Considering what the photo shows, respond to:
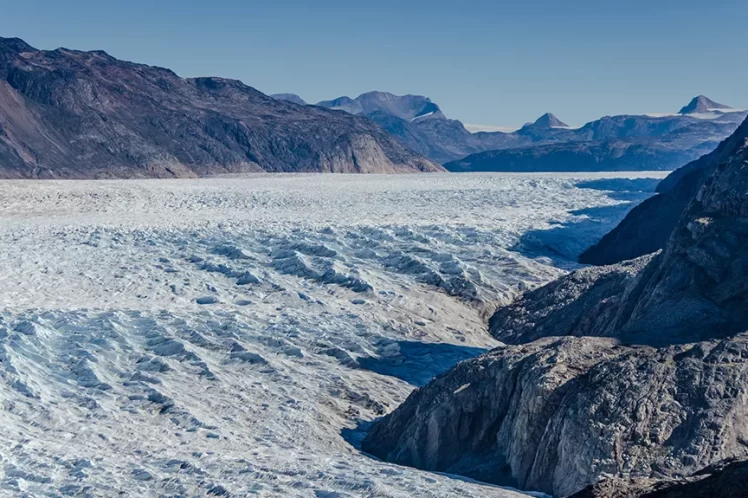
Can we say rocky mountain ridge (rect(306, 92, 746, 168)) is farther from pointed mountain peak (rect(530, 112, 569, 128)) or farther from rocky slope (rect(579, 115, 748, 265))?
rocky slope (rect(579, 115, 748, 265))

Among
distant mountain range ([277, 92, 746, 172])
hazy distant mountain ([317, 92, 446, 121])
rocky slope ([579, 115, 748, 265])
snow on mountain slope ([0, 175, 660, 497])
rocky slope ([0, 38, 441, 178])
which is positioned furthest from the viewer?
hazy distant mountain ([317, 92, 446, 121])

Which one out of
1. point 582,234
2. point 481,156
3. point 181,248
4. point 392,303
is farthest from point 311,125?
point 392,303

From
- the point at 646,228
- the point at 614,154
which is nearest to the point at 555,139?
the point at 614,154

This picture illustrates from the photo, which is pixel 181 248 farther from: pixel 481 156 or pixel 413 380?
pixel 481 156

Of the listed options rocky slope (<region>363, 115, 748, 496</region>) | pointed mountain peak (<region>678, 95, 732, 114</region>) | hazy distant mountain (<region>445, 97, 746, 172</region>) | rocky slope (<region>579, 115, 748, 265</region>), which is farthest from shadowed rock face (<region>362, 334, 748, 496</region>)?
pointed mountain peak (<region>678, 95, 732, 114</region>)

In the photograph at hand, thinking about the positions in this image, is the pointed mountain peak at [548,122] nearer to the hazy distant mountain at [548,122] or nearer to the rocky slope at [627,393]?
the hazy distant mountain at [548,122]
